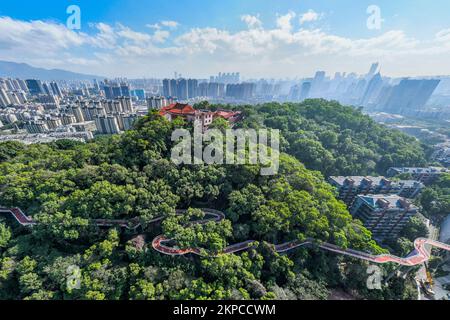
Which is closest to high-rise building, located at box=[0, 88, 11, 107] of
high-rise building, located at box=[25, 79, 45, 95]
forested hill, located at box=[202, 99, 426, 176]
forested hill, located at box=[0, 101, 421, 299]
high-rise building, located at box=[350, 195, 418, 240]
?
high-rise building, located at box=[25, 79, 45, 95]

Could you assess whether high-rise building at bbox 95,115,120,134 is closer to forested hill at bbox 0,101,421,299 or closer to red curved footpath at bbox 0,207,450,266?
forested hill at bbox 0,101,421,299

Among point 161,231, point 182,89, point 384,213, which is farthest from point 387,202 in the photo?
point 182,89

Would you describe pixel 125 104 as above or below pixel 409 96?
below

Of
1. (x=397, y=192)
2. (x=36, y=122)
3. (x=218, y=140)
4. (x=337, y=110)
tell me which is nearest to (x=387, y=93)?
(x=337, y=110)

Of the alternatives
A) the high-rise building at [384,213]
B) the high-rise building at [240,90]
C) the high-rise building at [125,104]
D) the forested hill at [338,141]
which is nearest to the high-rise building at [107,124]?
the high-rise building at [125,104]

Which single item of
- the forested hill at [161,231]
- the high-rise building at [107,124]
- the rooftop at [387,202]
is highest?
the forested hill at [161,231]

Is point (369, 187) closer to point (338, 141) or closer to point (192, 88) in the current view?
point (338, 141)

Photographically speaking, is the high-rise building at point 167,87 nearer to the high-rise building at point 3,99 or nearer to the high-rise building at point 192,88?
the high-rise building at point 192,88
